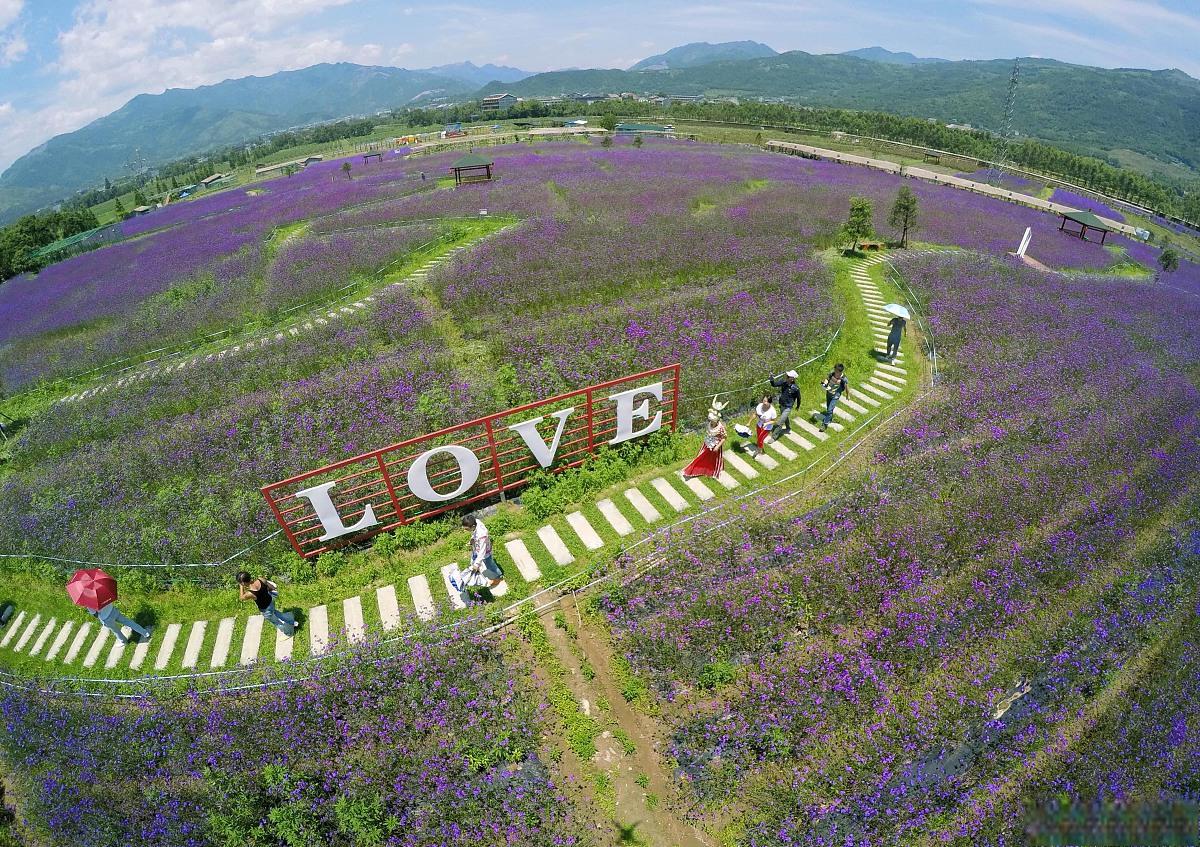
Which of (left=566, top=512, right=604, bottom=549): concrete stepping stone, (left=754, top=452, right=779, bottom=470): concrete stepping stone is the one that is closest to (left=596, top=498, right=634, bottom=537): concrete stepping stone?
(left=566, top=512, right=604, bottom=549): concrete stepping stone

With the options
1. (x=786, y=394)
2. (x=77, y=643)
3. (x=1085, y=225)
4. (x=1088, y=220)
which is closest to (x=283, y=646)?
(x=77, y=643)

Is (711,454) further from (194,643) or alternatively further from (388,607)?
(194,643)

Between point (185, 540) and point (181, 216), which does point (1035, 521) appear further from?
point (181, 216)

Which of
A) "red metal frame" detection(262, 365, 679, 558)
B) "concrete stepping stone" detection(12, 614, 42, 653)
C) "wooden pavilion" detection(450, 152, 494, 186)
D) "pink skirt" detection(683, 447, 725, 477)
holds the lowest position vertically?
"concrete stepping stone" detection(12, 614, 42, 653)

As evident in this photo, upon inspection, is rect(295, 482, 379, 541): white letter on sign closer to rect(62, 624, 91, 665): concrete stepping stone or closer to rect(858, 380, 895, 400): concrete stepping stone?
rect(62, 624, 91, 665): concrete stepping stone

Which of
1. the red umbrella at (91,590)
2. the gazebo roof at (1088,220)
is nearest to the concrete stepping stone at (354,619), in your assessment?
the red umbrella at (91,590)

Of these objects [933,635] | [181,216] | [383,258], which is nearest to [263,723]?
[933,635]

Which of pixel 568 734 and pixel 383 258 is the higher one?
pixel 383 258
